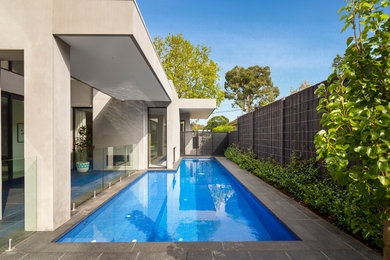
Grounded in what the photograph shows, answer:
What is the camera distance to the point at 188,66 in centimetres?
1900

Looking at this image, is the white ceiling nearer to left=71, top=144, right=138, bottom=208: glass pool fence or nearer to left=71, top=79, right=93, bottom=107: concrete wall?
left=71, top=144, right=138, bottom=208: glass pool fence

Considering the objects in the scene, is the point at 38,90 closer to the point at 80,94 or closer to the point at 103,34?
the point at 103,34

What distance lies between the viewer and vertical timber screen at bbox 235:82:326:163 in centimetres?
435

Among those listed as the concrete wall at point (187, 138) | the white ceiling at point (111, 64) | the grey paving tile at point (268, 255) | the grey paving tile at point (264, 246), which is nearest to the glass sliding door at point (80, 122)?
the white ceiling at point (111, 64)

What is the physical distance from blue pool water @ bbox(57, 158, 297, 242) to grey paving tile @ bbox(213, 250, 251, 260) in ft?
2.71

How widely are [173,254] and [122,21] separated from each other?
315 cm

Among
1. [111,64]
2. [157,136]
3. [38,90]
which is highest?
[111,64]

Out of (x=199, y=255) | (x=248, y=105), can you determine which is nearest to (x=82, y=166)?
(x=199, y=255)

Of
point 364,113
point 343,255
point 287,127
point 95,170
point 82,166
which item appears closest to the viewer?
point 364,113

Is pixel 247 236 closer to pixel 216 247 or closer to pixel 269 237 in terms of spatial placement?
pixel 269 237

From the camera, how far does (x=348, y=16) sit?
1.28m

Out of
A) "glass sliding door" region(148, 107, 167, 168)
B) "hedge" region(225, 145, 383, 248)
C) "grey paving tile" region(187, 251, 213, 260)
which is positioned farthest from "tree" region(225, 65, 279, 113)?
"grey paving tile" region(187, 251, 213, 260)

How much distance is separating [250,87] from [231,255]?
27.3 metres

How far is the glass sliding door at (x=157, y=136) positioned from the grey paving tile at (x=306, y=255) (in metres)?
7.08
